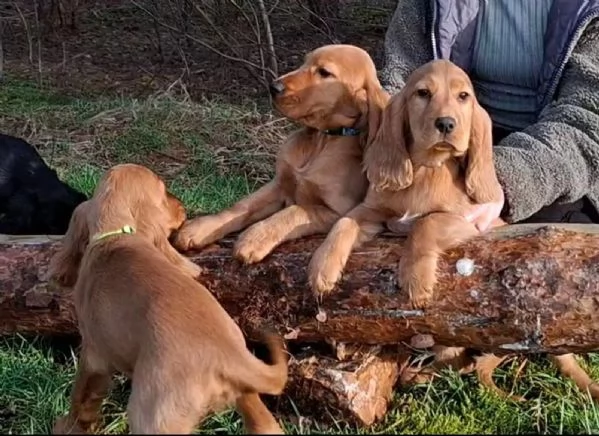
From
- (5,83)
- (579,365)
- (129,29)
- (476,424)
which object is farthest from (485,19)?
(129,29)

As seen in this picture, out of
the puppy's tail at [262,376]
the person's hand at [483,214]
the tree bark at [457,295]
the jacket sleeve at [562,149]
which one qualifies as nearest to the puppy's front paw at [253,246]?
the tree bark at [457,295]

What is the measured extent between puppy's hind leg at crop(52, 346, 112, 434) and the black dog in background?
181 cm

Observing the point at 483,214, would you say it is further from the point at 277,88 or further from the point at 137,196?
the point at 137,196

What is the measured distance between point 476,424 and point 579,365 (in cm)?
64

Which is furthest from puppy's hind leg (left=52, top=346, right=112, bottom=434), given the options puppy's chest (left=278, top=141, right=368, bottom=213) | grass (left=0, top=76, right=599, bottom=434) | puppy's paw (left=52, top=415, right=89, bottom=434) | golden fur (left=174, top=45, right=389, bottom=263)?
puppy's chest (left=278, top=141, right=368, bottom=213)

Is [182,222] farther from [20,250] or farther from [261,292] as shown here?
[20,250]

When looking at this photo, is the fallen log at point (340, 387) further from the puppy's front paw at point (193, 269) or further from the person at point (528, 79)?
the person at point (528, 79)

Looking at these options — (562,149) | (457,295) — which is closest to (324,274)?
(457,295)

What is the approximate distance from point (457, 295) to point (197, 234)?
1.04 metres

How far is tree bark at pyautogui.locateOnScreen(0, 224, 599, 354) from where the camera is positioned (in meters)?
3.34

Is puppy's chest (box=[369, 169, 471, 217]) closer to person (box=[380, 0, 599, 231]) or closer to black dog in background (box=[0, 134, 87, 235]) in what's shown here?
person (box=[380, 0, 599, 231])

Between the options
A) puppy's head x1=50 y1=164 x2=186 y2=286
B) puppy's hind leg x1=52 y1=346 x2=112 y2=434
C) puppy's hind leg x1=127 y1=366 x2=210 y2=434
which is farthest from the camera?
puppy's head x1=50 y1=164 x2=186 y2=286

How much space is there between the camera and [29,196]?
5125 mm

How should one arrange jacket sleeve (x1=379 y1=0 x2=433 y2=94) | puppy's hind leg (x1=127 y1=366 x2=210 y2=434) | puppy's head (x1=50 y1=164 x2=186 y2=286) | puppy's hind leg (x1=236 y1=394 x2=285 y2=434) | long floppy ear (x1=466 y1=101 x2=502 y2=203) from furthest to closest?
jacket sleeve (x1=379 y1=0 x2=433 y2=94) < long floppy ear (x1=466 y1=101 x2=502 y2=203) < puppy's head (x1=50 y1=164 x2=186 y2=286) < puppy's hind leg (x1=236 y1=394 x2=285 y2=434) < puppy's hind leg (x1=127 y1=366 x2=210 y2=434)
